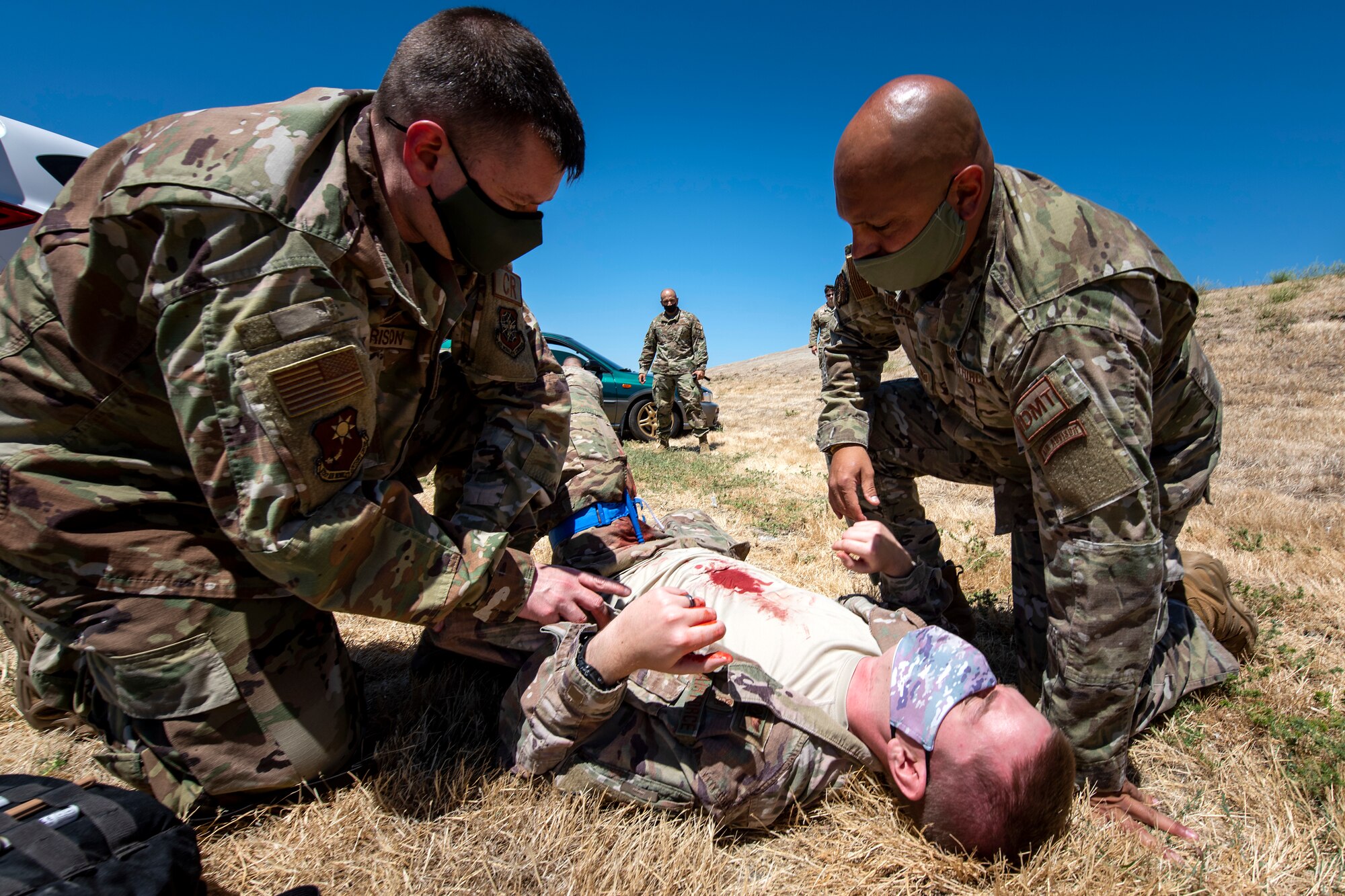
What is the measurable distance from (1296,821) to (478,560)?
2308 millimetres

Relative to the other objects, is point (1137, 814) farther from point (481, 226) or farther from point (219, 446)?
point (219, 446)

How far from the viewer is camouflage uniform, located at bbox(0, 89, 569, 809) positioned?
1447 millimetres

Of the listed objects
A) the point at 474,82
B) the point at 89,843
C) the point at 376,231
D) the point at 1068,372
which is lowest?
the point at 89,843

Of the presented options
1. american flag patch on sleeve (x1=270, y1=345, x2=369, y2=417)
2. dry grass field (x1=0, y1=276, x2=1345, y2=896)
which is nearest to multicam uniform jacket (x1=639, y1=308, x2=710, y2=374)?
dry grass field (x1=0, y1=276, x2=1345, y2=896)

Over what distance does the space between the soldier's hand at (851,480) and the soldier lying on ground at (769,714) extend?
62cm

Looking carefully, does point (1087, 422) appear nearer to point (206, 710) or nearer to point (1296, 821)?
point (1296, 821)

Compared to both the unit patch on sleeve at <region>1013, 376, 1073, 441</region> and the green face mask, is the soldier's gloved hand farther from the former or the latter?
the green face mask

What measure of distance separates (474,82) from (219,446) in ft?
3.28

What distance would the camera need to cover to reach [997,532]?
2.88 metres

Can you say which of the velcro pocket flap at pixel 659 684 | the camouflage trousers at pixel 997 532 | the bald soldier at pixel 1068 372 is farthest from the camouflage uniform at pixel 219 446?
the camouflage trousers at pixel 997 532

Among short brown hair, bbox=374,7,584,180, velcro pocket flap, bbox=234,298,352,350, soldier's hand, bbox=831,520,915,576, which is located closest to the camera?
velcro pocket flap, bbox=234,298,352,350

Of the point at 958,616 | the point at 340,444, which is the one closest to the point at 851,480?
the point at 958,616

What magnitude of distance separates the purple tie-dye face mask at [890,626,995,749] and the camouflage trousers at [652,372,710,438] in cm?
809

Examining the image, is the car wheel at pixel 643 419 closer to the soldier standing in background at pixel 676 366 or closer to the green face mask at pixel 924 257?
the soldier standing in background at pixel 676 366
